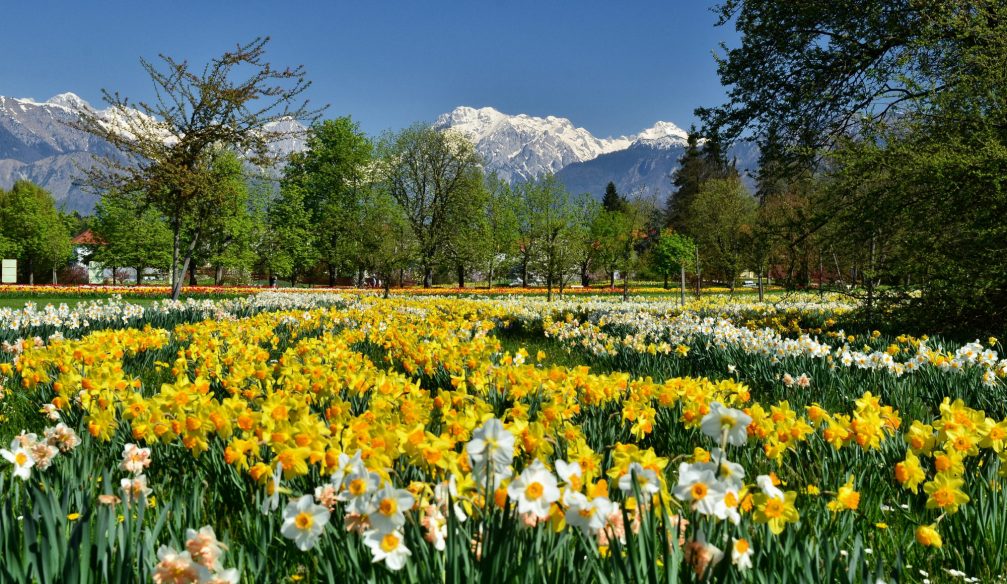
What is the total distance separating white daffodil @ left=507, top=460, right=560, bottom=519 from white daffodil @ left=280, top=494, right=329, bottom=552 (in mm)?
420

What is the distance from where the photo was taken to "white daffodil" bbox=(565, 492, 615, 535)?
1179 millimetres

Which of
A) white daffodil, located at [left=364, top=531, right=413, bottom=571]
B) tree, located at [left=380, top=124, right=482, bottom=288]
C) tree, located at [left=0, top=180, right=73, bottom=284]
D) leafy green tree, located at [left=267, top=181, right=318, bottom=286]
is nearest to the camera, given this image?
white daffodil, located at [left=364, top=531, right=413, bottom=571]

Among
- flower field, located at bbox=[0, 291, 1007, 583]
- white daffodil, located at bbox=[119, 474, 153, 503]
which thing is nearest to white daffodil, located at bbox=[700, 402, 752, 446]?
flower field, located at bbox=[0, 291, 1007, 583]

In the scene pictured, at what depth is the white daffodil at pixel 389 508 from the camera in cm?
115

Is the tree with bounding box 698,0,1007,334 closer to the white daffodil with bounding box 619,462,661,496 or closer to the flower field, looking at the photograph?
the flower field

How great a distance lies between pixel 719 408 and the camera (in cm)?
140

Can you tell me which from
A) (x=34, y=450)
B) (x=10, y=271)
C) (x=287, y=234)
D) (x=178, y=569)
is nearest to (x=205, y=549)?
(x=178, y=569)

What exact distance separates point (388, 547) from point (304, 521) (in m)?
0.22

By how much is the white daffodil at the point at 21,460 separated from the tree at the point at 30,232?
54.7 meters

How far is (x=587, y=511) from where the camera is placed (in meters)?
1.21

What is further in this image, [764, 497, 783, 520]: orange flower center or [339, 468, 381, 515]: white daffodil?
[764, 497, 783, 520]: orange flower center

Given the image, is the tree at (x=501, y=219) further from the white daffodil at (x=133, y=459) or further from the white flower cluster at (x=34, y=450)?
the white daffodil at (x=133, y=459)

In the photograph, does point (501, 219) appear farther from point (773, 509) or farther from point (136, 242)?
point (773, 509)

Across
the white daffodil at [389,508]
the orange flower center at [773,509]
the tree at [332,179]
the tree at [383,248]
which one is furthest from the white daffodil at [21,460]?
the tree at [332,179]
